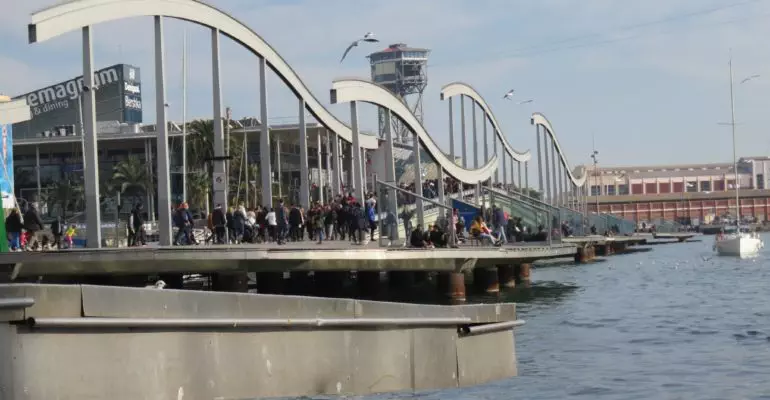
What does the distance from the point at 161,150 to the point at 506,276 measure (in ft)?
57.9

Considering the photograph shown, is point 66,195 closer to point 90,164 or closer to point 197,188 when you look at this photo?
point 197,188

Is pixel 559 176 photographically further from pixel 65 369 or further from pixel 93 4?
pixel 65 369

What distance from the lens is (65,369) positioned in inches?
402

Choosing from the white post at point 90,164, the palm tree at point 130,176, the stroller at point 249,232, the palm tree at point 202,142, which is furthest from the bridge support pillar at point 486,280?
the palm tree at point 130,176

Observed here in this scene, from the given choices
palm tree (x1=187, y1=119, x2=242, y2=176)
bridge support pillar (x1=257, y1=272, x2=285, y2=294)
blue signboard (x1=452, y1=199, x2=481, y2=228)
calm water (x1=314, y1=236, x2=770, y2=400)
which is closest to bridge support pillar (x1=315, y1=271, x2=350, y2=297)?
bridge support pillar (x1=257, y1=272, x2=285, y2=294)

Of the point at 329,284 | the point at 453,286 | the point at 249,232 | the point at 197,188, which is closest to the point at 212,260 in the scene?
the point at 453,286

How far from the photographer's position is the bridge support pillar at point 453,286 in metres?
37.8

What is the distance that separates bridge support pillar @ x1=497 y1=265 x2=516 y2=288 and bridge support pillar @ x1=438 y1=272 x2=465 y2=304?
8.33 m

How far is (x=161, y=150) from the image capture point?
33.5m

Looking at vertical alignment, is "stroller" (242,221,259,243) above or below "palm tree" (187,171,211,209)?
below

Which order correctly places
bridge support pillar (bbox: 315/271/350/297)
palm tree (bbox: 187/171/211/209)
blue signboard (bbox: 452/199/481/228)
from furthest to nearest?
palm tree (bbox: 187/171/211/209) → blue signboard (bbox: 452/199/481/228) → bridge support pillar (bbox: 315/271/350/297)

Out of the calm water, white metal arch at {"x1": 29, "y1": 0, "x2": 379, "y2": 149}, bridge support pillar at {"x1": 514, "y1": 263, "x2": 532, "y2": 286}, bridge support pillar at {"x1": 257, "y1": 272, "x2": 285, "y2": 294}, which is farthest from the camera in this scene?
bridge support pillar at {"x1": 514, "y1": 263, "x2": 532, "y2": 286}

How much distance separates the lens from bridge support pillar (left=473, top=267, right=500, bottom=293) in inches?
1708

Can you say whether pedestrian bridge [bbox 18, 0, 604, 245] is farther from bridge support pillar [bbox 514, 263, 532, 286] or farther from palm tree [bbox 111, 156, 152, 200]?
palm tree [bbox 111, 156, 152, 200]
